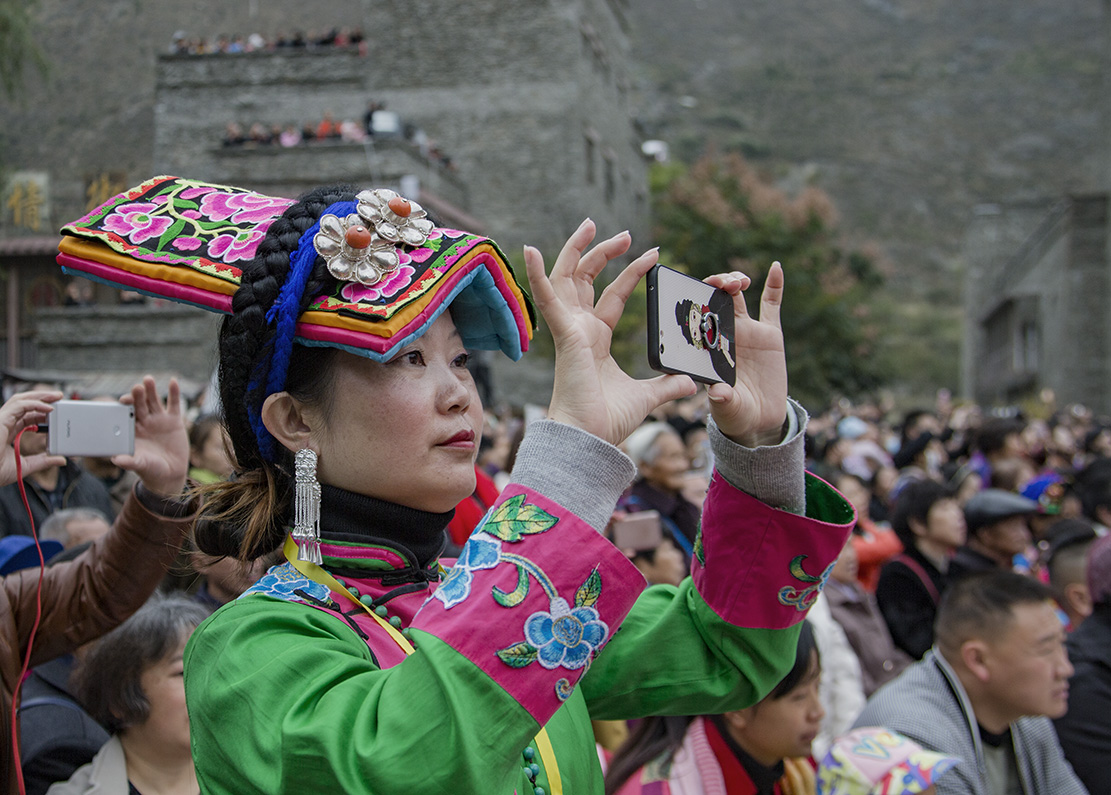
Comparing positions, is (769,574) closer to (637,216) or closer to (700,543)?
(700,543)

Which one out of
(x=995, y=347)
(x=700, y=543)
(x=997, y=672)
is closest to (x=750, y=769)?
(x=997, y=672)

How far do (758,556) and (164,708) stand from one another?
5.60 feet

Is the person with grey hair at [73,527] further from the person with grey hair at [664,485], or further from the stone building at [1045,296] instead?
the stone building at [1045,296]

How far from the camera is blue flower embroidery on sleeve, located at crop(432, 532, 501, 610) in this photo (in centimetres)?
140

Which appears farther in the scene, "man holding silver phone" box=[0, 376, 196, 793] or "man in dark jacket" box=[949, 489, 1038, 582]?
"man in dark jacket" box=[949, 489, 1038, 582]

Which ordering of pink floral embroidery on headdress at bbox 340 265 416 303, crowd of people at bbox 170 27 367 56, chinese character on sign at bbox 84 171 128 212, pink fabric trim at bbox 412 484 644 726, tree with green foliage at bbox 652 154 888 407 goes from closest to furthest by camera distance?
pink fabric trim at bbox 412 484 644 726 < pink floral embroidery on headdress at bbox 340 265 416 303 < chinese character on sign at bbox 84 171 128 212 < crowd of people at bbox 170 27 367 56 < tree with green foliage at bbox 652 154 888 407

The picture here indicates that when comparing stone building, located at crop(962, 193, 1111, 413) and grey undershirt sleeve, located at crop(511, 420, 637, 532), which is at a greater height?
grey undershirt sleeve, located at crop(511, 420, 637, 532)

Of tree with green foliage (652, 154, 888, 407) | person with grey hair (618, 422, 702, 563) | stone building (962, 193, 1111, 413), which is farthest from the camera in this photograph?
tree with green foliage (652, 154, 888, 407)

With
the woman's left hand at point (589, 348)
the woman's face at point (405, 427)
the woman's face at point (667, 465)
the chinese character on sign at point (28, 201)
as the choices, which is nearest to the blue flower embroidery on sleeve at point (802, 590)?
the woman's left hand at point (589, 348)

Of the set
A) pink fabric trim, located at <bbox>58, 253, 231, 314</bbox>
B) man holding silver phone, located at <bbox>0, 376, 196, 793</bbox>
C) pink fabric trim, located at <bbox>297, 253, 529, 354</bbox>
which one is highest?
pink fabric trim, located at <bbox>297, 253, 529, 354</bbox>

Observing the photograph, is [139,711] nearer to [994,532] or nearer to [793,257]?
[994,532]

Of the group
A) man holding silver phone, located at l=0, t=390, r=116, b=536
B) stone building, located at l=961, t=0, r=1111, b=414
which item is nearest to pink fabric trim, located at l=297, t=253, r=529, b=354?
man holding silver phone, located at l=0, t=390, r=116, b=536

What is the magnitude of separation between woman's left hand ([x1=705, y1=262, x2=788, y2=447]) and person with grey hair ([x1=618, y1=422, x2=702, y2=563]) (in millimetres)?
3512

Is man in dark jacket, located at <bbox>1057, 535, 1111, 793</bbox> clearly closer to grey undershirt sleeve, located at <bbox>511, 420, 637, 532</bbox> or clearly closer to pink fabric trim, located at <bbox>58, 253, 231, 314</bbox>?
grey undershirt sleeve, located at <bbox>511, 420, 637, 532</bbox>
